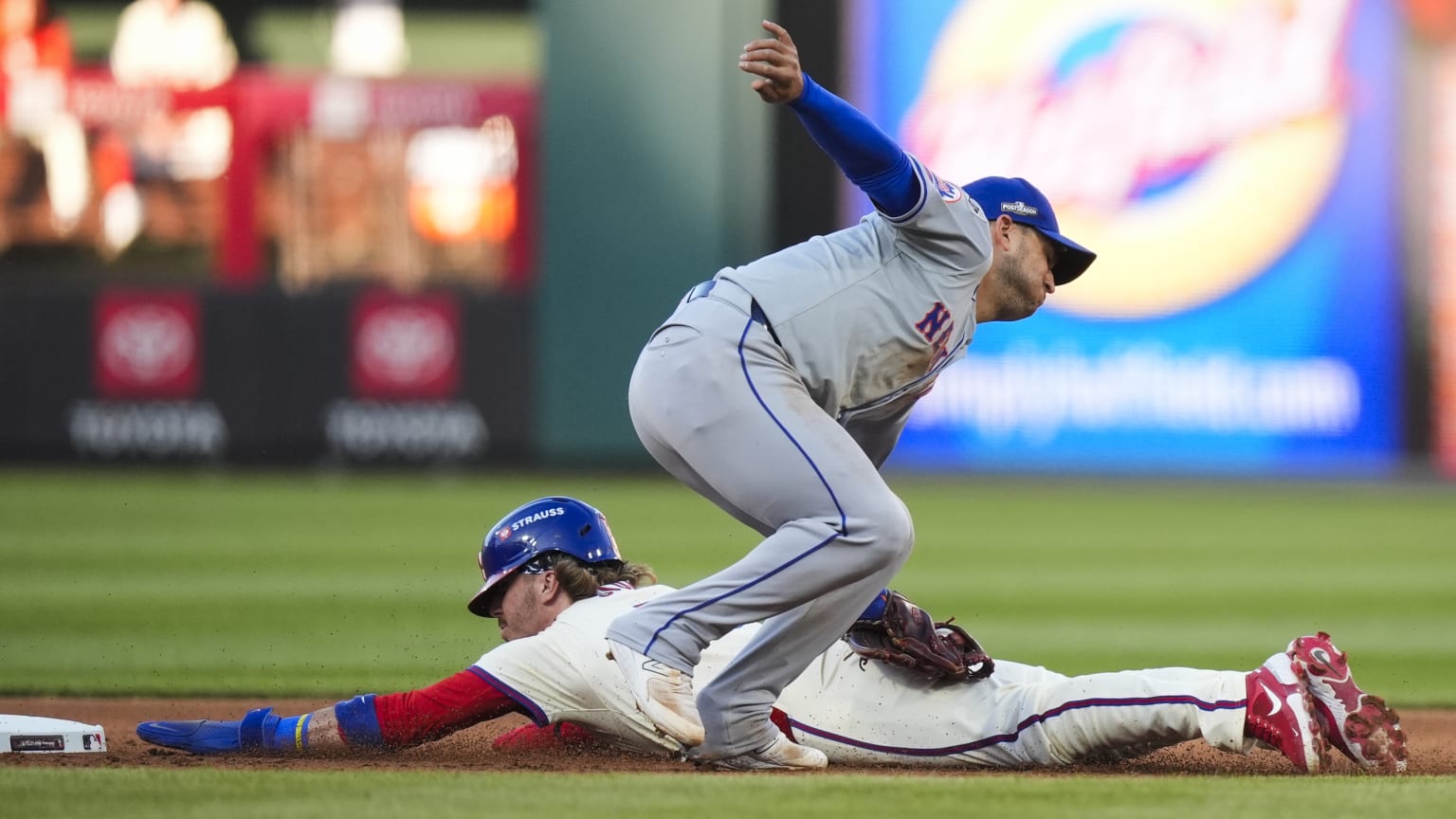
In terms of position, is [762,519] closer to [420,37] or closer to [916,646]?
[916,646]

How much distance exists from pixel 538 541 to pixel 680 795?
960mm

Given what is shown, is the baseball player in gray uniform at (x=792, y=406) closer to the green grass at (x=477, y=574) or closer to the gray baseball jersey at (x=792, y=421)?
the gray baseball jersey at (x=792, y=421)

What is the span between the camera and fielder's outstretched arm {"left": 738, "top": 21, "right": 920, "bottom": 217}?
3.94 m

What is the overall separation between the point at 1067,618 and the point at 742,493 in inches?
170

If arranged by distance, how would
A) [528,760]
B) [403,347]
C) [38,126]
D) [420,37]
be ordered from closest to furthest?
[528,760] < [403,347] < [38,126] < [420,37]

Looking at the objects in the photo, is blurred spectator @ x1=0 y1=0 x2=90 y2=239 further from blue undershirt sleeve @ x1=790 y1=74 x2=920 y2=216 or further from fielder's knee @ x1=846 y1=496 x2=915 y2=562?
fielder's knee @ x1=846 y1=496 x2=915 y2=562

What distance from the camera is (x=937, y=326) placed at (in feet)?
13.6

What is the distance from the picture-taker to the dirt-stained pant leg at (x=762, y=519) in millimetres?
3992

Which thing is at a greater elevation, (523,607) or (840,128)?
(840,128)

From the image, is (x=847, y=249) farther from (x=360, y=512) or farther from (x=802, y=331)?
(x=360, y=512)

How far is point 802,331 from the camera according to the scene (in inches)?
162

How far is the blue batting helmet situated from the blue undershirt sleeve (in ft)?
3.72

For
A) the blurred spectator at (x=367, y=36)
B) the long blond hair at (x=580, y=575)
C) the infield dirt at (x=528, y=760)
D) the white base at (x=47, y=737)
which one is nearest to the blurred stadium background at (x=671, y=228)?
the blurred spectator at (x=367, y=36)

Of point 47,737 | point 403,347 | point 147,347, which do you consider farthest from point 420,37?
point 47,737
